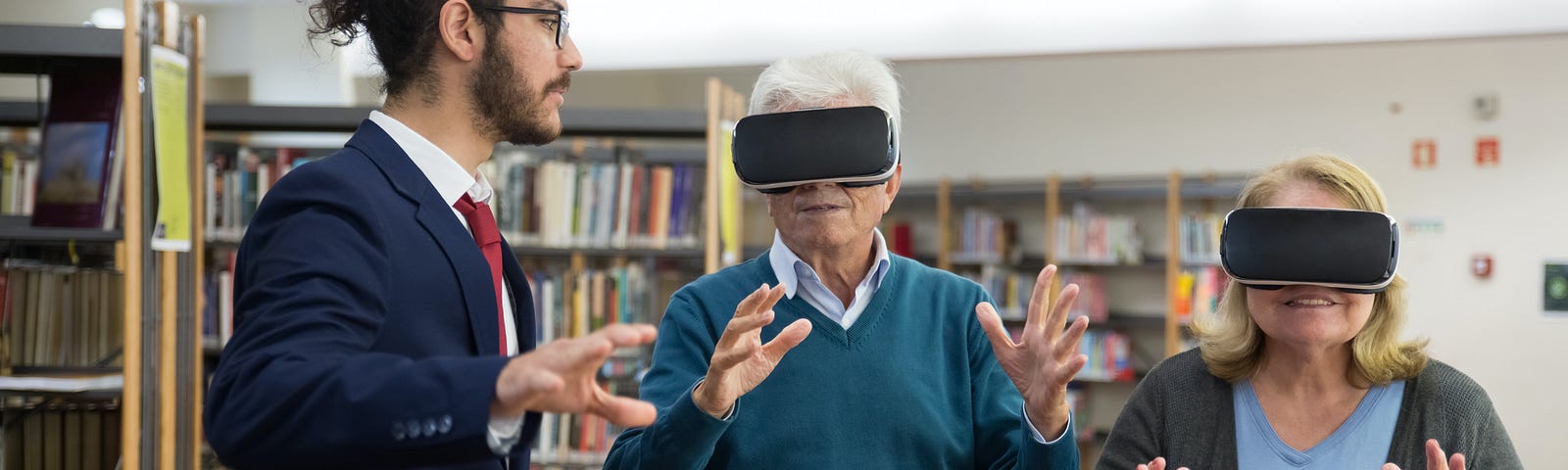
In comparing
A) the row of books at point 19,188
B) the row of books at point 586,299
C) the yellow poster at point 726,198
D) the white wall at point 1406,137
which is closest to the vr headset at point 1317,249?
the yellow poster at point 726,198

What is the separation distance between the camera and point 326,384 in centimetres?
82

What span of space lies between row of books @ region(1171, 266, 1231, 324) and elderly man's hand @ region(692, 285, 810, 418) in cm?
619

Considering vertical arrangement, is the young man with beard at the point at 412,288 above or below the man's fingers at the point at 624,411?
above

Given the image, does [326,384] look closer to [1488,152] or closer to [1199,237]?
[1199,237]

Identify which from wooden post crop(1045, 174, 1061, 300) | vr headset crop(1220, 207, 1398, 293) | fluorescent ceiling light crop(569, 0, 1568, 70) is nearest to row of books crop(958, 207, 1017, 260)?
wooden post crop(1045, 174, 1061, 300)

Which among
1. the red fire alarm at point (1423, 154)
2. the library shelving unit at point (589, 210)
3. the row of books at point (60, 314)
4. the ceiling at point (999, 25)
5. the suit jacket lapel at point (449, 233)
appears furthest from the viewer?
the red fire alarm at point (1423, 154)

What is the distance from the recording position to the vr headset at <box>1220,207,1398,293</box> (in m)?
1.47

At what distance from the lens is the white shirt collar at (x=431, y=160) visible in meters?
1.14

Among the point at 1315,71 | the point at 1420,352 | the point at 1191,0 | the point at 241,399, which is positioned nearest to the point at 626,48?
the point at 1191,0

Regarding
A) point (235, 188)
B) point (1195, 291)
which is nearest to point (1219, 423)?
point (235, 188)

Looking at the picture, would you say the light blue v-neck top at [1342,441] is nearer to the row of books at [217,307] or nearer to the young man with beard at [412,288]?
the young man with beard at [412,288]

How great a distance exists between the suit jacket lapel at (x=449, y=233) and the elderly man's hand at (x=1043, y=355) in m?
0.56

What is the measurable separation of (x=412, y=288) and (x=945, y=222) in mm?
7006

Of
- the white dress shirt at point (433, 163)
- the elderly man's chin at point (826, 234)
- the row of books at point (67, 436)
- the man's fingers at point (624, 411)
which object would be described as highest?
the white dress shirt at point (433, 163)
